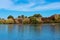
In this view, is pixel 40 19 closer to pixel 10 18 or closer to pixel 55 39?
pixel 10 18

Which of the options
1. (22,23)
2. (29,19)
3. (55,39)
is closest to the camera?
(55,39)

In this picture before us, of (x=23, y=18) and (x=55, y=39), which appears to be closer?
(x=55, y=39)

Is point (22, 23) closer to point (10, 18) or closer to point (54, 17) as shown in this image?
point (10, 18)

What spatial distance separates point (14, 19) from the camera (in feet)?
154

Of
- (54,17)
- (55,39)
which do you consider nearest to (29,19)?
(54,17)

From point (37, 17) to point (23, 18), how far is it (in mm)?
4233

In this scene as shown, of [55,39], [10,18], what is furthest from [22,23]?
[55,39]

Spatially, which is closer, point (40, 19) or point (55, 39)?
point (55, 39)

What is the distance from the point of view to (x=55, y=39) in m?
13.2

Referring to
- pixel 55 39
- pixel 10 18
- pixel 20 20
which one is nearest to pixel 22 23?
pixel 20 20

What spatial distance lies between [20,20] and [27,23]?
535 cm

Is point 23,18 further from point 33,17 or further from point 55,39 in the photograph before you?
point 55,39

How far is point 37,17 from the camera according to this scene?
46906mm

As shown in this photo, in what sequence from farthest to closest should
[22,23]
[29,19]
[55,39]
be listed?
[22,23], [29,19], [55,39]
